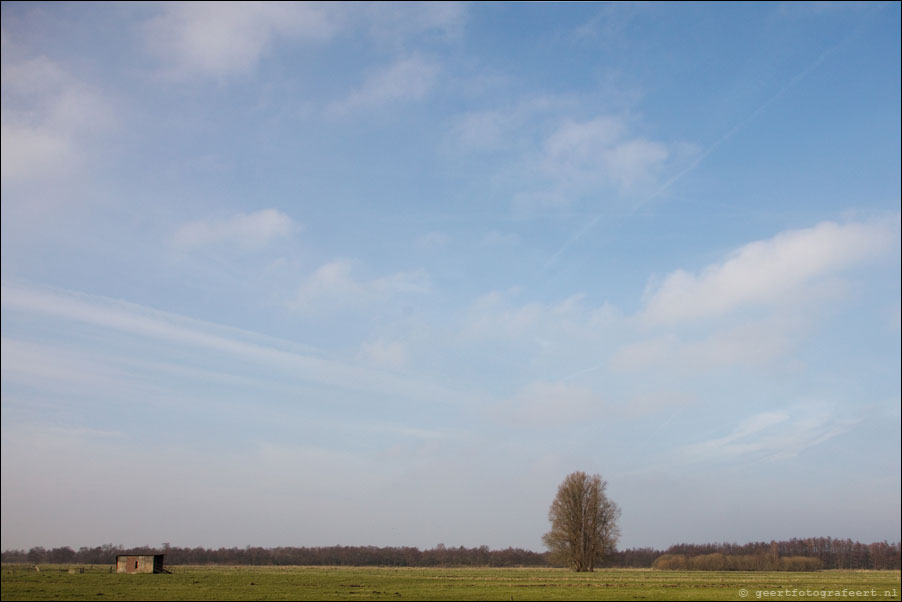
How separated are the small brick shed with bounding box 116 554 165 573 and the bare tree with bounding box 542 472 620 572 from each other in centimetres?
6006

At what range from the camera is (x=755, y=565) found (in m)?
111

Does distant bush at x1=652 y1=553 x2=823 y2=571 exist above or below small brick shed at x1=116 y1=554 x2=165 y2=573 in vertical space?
below

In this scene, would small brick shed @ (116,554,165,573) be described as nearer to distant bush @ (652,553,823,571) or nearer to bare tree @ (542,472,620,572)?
bare tree @ (542,472,620,572)

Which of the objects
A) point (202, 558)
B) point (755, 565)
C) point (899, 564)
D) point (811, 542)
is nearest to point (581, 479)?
point (755, 565)

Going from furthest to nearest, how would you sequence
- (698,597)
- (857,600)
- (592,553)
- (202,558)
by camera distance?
1. (202,558)
2. (592,553)
3. (698,597)
4. (857,600)

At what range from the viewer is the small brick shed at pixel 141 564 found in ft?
222

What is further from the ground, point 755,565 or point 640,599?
point 640,599

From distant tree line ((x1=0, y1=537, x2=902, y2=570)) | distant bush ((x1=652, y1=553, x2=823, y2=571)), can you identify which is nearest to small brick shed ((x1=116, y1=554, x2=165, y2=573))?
distant tree line ((x1=0, y1=537, x2=902, y2=570))

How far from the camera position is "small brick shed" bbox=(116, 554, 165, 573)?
67812mm

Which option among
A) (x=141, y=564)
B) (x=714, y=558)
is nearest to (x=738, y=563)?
(x=714, y=558)

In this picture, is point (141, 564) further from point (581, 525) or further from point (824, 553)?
point (824, 553)

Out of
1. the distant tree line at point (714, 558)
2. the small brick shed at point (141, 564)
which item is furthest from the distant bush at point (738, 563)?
the small brick shed at point (141, 564)

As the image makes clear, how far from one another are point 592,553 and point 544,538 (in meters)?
7.89

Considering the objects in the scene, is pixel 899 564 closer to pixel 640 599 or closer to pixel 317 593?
pixel 640 599
